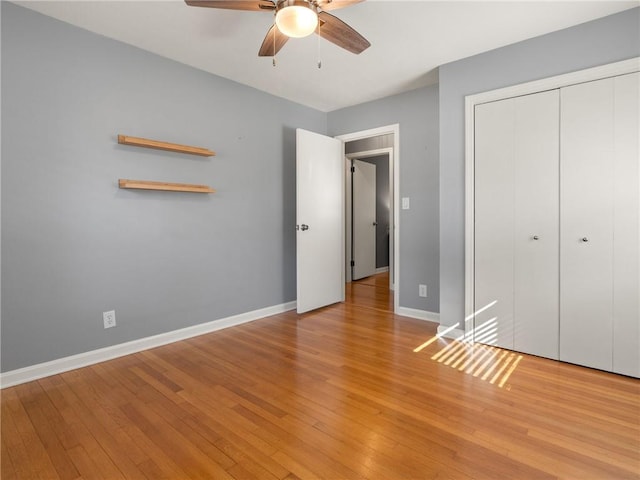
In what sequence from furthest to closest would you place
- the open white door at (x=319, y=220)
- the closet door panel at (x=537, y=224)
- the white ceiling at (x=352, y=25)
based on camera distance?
the open white door at (x=319, y=220) < the closet door panel at (x=537, y=224) < the white ceiling at (x=352, y=25)

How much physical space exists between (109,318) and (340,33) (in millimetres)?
2552

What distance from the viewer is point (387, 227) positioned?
6.87m

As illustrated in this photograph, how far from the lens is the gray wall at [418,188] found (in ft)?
11.8

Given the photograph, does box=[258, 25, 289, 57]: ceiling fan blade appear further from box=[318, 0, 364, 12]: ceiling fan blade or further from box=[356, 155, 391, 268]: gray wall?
box=[356, 155, 391, 268]: gray wall

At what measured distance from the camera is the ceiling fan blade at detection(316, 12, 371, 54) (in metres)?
1.91

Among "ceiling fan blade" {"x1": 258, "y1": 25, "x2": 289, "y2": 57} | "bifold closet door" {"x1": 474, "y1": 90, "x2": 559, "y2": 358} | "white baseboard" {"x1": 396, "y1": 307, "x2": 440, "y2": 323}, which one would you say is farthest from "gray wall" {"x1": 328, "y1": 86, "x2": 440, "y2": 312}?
"ceiling fan blade" {"x1": 258, "y1": 25, "x2": 289, "y2": 57}

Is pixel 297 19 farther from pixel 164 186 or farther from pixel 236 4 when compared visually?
pixel 164 186

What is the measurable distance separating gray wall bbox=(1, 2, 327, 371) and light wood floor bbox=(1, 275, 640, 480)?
0.43 metres

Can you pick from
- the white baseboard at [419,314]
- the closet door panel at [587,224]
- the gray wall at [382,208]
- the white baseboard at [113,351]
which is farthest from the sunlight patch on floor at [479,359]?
the gray wall at [382,208]

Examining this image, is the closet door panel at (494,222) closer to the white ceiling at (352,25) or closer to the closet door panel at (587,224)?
the closet door panel at (587,224)

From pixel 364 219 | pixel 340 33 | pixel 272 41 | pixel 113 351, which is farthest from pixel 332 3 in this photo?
pixel 364 219

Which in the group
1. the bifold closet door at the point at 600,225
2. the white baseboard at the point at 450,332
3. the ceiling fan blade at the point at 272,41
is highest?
the ceiling fan blade at the point at 272,41

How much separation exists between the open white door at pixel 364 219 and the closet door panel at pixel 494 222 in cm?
308

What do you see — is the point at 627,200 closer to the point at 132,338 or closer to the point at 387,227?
the point at 132,338
